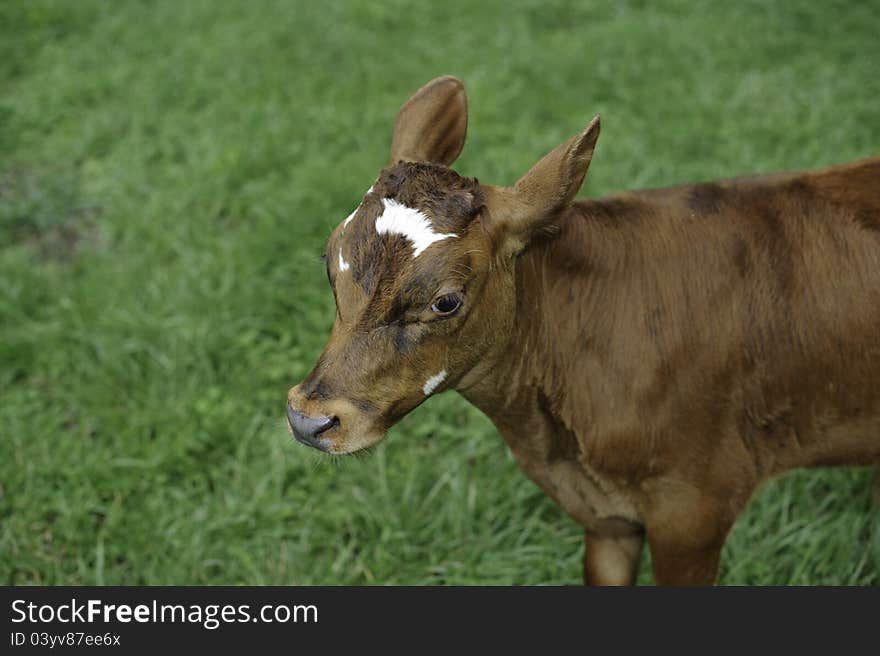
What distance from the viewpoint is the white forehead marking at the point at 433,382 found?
2572 millimetres

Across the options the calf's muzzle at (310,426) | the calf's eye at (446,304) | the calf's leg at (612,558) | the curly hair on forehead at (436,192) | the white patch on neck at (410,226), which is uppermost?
the curly hair on forehead at (436,192)

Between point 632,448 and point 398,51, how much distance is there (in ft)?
15.8

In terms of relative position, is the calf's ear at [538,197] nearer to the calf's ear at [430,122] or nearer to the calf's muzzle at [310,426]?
the calf's ear at [430,122]

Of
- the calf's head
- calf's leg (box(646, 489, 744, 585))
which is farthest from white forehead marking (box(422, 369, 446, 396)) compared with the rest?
calf's leg (box(646, 489, 744, 585))

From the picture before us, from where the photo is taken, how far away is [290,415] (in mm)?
2479

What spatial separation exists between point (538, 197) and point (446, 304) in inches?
15.4

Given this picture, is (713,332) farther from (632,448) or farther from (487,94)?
(487,94)

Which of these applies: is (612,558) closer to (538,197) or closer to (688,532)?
(688,532)

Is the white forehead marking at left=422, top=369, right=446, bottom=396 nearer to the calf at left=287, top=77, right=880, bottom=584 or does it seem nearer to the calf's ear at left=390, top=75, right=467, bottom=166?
the calf at left=287, top=77, right=880, bottom=584

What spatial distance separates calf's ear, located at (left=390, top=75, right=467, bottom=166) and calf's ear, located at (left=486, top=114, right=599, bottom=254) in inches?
18.9

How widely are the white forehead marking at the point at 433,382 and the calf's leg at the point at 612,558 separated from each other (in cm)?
113

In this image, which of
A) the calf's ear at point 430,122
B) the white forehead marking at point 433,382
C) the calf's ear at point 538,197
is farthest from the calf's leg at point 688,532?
the calf's ear at point 430,122

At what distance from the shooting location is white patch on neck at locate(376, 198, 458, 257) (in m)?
2.42
